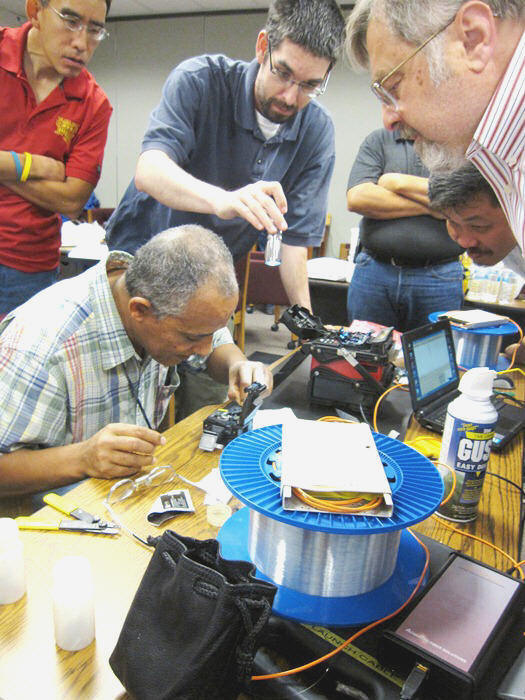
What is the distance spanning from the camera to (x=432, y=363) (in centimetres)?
146

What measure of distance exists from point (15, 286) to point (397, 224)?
1.58m

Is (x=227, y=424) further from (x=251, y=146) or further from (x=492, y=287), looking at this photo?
(x=492, y=287)

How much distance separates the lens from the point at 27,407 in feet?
3.97

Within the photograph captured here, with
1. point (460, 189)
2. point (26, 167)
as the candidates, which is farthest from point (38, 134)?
point (460, 189)

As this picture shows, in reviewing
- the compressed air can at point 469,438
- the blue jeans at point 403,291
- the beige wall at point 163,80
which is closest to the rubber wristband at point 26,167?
the blue jeans at point 403,291

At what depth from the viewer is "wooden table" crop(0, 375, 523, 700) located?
66 cm

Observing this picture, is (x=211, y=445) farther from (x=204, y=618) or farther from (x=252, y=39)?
(x=252, y=39)

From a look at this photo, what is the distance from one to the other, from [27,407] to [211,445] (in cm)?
43

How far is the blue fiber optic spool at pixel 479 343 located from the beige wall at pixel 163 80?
4898 mm

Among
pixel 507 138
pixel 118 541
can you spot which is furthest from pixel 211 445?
pixel 507 138

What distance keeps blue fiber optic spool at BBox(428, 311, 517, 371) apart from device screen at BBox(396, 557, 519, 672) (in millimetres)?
1151

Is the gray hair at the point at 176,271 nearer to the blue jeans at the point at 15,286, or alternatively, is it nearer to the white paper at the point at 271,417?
the white paper at the point at 271,417

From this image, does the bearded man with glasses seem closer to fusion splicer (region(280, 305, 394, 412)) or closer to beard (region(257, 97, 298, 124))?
beard (region(257, 97, 298, 124))

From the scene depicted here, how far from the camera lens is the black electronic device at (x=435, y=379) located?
137 cm
